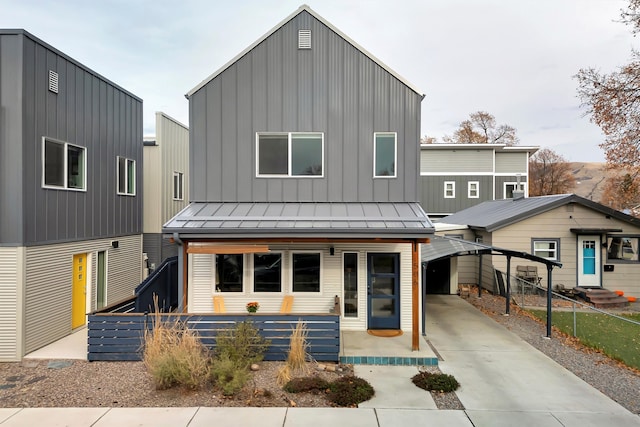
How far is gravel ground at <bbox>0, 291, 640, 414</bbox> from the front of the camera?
216 inches

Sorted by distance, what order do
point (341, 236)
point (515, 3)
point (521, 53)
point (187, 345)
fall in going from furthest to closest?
1. point (521, 53)
2. point (515, 3)
3. point (341, 236)
4. point (187, 345)

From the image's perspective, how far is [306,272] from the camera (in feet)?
29.5

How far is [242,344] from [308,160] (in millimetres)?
4934

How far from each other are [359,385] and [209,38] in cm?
1796

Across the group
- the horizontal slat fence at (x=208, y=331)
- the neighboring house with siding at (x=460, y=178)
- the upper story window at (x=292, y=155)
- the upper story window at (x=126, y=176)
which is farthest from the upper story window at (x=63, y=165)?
the neighboring house with siding at (x=460, y=178)

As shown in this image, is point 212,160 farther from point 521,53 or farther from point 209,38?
point 521,53

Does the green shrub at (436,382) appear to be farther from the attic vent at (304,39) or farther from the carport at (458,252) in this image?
the attic vent at (304,39)

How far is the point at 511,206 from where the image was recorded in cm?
1645

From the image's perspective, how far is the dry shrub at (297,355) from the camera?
647 centimetres

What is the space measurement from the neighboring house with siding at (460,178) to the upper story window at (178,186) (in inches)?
657

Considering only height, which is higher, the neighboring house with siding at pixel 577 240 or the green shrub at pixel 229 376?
the neighboring house with siding at pixel 577 240

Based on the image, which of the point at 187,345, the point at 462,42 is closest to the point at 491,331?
the point at 187,345

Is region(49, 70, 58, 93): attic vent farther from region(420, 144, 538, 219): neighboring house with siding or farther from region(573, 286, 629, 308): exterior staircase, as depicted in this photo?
region(420, 144, 538, 219): neighboring house with siding

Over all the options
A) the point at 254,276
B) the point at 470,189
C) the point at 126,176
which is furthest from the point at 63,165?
the point at 470,189
